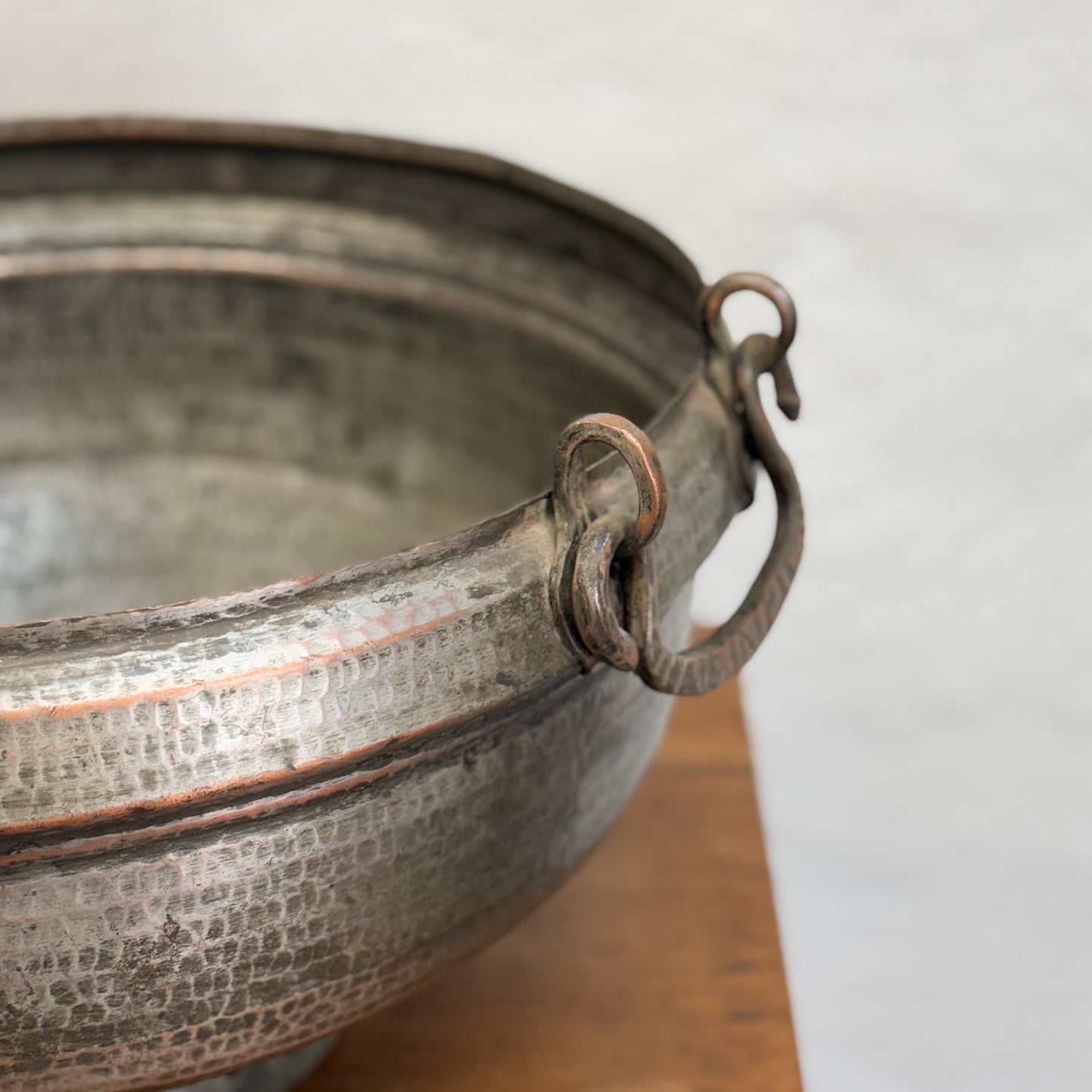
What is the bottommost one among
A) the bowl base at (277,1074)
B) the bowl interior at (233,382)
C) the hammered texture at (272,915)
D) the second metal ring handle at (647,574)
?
the hammered texture at (272,915)

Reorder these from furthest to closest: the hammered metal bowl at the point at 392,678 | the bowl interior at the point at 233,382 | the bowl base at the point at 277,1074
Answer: the bowl interior at the point at 233,382, the bowl base at the point at 277,1074, the hammered metal bowl at the point at 392,678

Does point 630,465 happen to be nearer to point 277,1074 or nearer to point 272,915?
point 272,915

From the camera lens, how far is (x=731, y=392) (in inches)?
26.4

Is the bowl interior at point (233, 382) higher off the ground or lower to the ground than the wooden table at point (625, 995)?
higher

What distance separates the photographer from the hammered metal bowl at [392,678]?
0.49 m

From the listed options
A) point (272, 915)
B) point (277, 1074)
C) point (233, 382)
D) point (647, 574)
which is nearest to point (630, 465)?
point (647, 574)

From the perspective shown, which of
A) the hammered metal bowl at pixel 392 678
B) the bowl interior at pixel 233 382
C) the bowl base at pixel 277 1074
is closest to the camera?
the hammered metal bowl at pixel 392 678

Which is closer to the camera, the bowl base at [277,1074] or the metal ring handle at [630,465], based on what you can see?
the metal ring handle at [630,465]

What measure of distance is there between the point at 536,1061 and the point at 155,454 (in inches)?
20.7

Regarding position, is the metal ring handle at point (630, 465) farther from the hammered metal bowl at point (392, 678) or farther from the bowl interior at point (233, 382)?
the bowl interior at point (233, 382)

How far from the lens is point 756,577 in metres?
0.64

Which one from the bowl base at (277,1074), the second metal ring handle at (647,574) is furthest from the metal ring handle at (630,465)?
the bowl base at (277,1074)

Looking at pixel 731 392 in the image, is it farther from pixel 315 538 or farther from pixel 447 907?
pixel 315 538

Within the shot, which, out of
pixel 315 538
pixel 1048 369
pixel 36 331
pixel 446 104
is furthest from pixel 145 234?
pixel 1048 369
